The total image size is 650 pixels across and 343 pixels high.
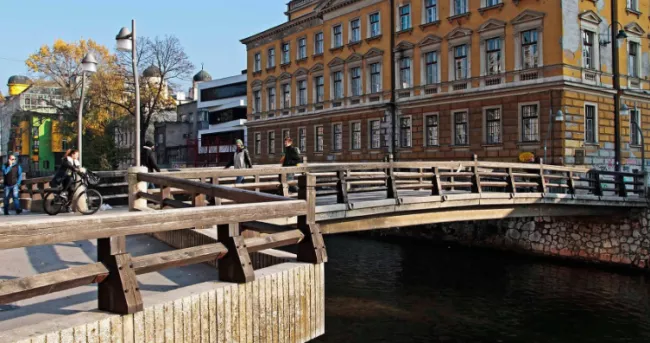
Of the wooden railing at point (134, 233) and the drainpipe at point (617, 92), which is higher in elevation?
the drainpipe at point (617, 92)

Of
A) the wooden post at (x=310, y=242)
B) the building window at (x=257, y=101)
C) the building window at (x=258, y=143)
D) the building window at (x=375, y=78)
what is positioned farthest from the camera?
the building window at (x=257, y=101)

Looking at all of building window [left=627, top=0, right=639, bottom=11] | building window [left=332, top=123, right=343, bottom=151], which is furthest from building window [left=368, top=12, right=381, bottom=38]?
building window [left=627, top=0, right=639, bottom=11]

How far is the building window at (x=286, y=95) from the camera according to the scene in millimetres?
42406

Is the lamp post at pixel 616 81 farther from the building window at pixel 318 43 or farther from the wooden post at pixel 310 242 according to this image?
the wooden post at pixel 310 242

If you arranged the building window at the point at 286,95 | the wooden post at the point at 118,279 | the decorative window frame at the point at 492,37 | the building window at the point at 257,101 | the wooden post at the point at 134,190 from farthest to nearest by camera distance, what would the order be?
the building window at the point at 257,101 → the building window at the point at 286,95 → the decorative window frame at the point at 492,37 → the wooden post at the point at 134,190 → the wooden post at the point at 118,279

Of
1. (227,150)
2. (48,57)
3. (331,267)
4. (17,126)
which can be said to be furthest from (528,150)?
(17,126)

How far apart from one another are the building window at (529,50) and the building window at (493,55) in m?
1.24

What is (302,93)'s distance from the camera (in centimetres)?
4103

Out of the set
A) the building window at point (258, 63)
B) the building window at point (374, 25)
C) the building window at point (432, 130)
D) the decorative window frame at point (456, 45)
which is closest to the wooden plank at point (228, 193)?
the decorative window frame at point (456, 45)

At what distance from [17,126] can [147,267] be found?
199ft

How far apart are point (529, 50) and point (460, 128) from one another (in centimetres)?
509

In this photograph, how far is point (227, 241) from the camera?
197 inches

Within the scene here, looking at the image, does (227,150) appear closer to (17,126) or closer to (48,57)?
(48,57)

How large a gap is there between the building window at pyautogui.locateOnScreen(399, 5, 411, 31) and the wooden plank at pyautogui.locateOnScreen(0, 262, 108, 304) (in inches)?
1188
